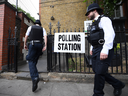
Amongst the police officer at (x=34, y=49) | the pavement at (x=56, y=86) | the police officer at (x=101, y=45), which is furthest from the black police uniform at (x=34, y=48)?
the police officer at (x=101, y=45)

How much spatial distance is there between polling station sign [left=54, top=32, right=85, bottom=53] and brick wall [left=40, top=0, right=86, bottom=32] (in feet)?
18.3

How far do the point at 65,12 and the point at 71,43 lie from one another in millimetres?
6804

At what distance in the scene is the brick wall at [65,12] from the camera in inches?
299

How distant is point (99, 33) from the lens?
4.17ft

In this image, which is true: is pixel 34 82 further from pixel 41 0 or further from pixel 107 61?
pixel 41 0

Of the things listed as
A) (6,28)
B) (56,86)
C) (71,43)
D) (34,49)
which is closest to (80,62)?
(71,43)

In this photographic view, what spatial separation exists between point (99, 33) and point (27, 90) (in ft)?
7.40

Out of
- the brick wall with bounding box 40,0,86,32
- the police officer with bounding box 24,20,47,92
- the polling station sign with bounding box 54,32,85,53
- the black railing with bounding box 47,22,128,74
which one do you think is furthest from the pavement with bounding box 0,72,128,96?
the brick wall with bounding box 40,0,86,32

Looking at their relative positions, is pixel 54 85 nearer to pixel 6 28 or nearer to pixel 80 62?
pixel 80 62

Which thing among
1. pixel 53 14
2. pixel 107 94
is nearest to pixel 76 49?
pixel 107 94

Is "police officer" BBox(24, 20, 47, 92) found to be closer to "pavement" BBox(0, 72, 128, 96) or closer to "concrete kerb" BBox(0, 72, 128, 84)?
"pavement" BBox(0, 72, 128, 96)

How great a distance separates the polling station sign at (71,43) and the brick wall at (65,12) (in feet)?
18.3

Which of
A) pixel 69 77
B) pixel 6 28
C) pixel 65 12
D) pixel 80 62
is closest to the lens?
pixel 69 77

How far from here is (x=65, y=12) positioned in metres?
7.86
